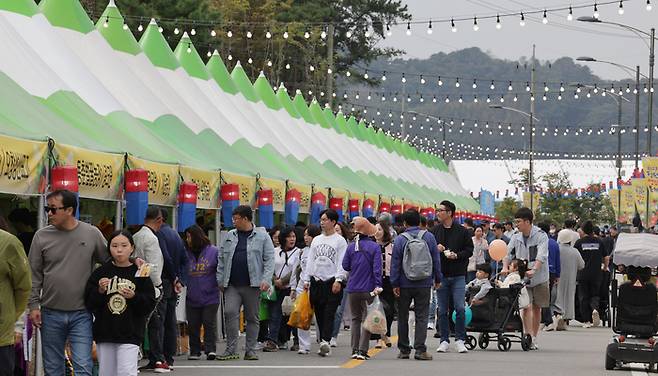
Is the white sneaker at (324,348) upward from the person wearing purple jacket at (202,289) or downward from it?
downward

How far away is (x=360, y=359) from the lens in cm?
1839

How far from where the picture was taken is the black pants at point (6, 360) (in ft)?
32.4

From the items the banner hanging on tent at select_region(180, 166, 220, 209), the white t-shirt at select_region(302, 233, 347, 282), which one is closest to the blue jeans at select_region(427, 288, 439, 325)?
the banner hanging on tent at select_region(180, 166, 220, 209)

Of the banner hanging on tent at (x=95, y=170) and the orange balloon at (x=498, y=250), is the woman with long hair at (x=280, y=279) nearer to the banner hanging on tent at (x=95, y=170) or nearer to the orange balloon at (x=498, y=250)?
the orange balloon at (x=498, y=250)

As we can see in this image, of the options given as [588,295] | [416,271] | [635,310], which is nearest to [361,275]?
[416,271]

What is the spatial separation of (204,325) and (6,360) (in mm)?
8200

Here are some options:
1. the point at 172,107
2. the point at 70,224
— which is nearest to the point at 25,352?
the point at 70,224

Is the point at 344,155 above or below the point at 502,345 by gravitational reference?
above

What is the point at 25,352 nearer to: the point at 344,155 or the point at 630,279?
the point at 630,279

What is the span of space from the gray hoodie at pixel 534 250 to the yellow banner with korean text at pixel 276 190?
5122mm

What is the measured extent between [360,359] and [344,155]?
69.4 feet

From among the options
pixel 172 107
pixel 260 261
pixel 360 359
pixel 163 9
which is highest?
pixel 163 9

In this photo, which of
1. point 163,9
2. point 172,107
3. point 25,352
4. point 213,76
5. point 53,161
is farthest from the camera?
point 163,9

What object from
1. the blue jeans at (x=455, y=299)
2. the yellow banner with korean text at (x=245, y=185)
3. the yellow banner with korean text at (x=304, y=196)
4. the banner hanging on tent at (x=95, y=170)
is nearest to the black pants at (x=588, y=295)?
the yellow banner with korean text at (x=304, y=196)
